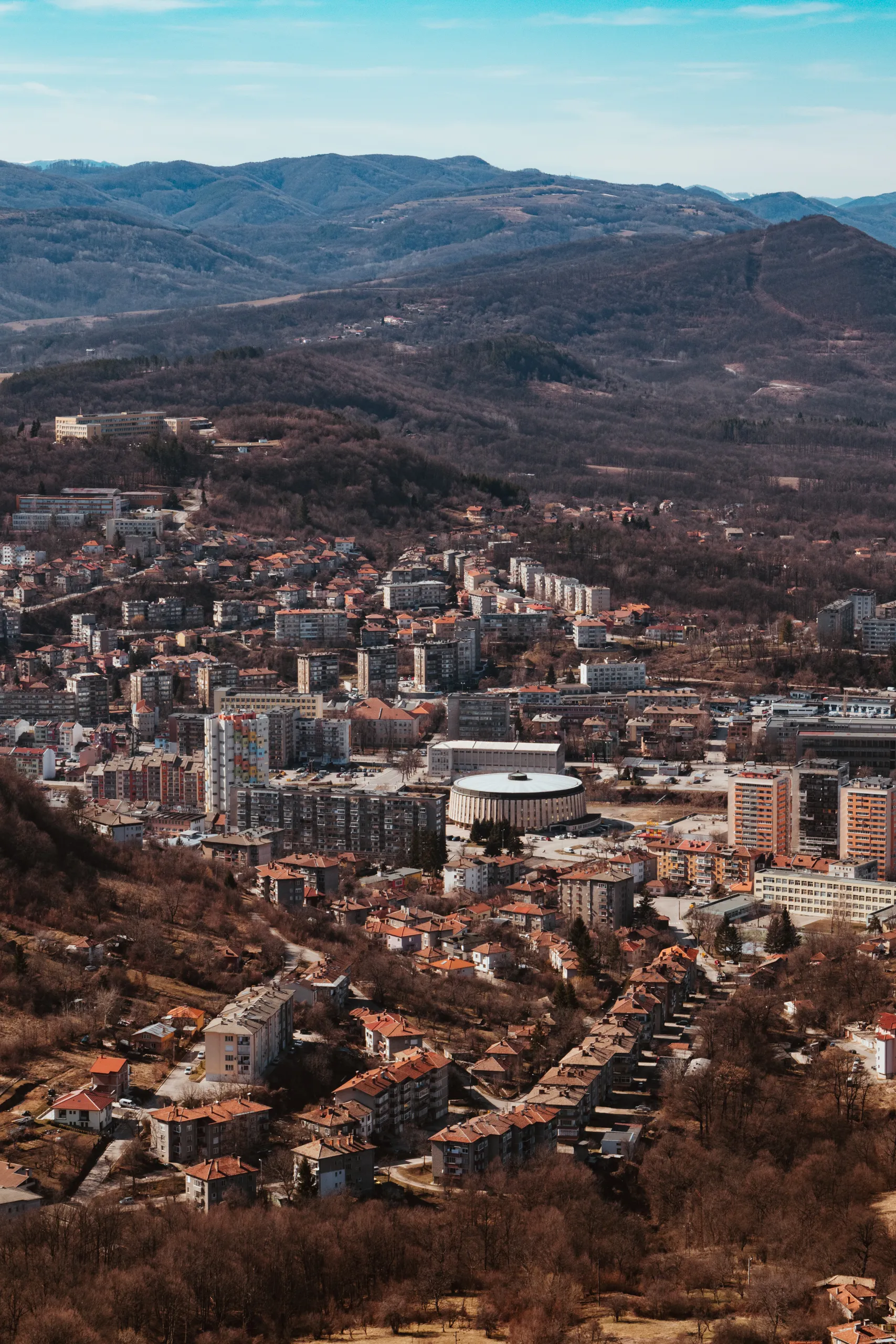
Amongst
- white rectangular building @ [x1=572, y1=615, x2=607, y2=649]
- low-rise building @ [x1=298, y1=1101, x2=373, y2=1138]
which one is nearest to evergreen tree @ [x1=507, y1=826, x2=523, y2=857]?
low-rise building @ [x1=298, y1=1101, x2=373, y2=1138]

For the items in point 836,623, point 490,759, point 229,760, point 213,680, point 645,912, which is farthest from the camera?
point 836,623

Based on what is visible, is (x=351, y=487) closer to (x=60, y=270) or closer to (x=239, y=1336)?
(x=239, y=1336)

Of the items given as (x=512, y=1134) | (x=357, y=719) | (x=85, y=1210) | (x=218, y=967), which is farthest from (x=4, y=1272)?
(x=357, y=719)

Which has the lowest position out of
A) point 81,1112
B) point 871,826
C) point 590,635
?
point 81,1112

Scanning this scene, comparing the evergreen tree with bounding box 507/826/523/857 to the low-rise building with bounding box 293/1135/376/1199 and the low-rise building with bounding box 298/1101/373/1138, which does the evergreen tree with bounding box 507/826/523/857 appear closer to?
the low-rise building with bounding box 298/1101/373/1138

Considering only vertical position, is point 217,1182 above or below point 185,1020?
below

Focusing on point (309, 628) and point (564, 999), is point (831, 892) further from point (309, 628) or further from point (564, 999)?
point (309, 628)

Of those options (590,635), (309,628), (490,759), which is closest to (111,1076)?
(490,759)
